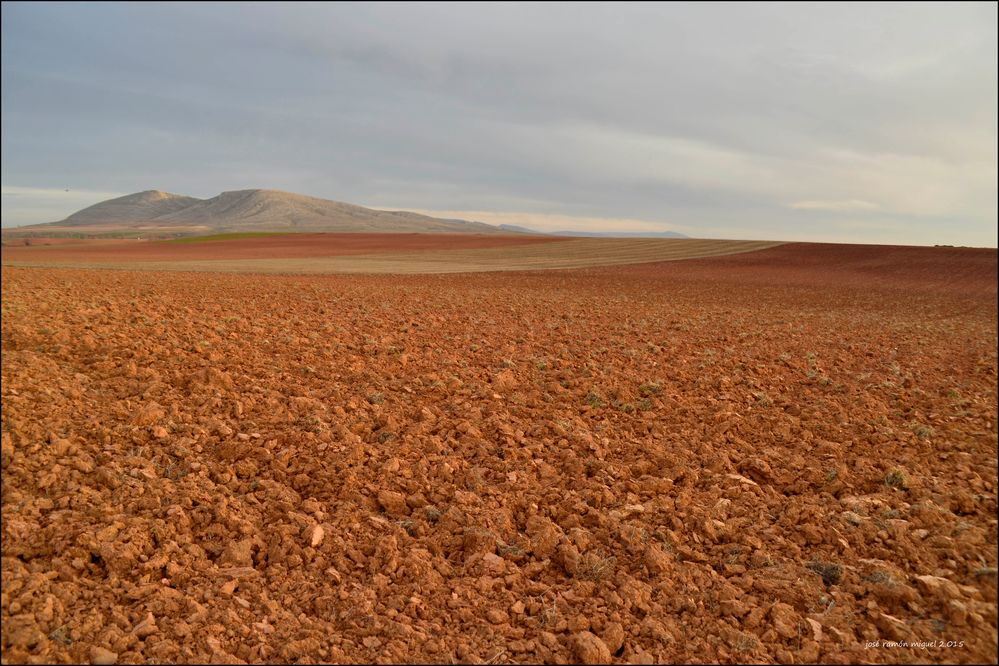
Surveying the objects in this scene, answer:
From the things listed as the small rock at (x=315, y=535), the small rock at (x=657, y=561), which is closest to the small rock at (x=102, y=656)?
the small rock at (x=315, y=535)

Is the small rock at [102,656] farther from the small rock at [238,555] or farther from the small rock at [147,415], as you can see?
the small rock at [147,415]

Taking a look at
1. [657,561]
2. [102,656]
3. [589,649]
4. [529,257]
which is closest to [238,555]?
[102,656]

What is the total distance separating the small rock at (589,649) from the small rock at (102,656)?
3.02 metres

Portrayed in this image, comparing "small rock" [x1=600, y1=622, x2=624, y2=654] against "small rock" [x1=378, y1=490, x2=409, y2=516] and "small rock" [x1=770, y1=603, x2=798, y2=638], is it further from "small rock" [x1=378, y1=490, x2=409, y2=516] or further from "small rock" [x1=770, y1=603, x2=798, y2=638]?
"small rock" [x1=378, y1=490, x2=409, y2=516]

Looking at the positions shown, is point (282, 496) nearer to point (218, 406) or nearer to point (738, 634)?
point (218, 406)

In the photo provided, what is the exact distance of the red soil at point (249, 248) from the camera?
4172cm

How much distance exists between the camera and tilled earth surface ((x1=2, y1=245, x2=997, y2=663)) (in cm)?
388

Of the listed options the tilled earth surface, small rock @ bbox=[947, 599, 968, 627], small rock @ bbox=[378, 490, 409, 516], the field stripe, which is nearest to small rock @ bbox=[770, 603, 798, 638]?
the tilled earth surface

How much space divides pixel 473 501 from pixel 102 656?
A: 315 cm

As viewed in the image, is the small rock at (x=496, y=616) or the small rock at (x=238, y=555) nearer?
the small rock at (x=496, y=616)

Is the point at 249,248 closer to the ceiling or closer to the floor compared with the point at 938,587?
closer to the ceiling

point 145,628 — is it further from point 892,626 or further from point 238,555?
point 892,626

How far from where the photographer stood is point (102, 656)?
3.53 metres

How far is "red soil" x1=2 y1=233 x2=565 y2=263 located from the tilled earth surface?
36378 millimetres
